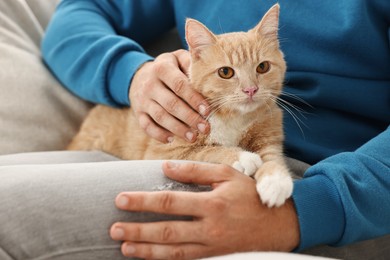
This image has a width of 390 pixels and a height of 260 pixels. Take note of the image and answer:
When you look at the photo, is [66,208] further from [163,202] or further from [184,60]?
[184,60]

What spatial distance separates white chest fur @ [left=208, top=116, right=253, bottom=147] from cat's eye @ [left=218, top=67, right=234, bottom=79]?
130 mm

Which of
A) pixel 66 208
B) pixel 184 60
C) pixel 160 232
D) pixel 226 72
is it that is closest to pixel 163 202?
pixel 160 232

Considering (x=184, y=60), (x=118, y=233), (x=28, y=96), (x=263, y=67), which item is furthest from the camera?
(x=28, y=96)

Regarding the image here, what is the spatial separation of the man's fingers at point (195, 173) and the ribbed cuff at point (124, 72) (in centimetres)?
60

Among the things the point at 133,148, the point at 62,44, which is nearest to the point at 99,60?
the point at 62,44

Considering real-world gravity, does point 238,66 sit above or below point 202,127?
above

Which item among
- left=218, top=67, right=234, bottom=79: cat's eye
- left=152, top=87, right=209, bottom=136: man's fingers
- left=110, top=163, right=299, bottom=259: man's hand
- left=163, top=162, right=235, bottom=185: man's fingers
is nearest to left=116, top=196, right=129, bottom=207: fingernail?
left=110, top=163, right=299, bottom=259: man's hand

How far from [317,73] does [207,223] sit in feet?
2.37

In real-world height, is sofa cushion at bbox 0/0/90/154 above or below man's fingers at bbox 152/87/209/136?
below

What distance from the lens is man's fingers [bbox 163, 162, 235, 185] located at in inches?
40.6

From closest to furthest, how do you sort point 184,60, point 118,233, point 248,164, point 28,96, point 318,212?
point 118,233 → point 318,212 → point 248,164 → point 184,60 → point 28,96

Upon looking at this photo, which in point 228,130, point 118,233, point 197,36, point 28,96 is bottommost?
point 28,96

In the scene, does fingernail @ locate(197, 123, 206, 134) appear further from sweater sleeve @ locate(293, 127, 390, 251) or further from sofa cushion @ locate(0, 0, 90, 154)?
sofa cushion @ locate(0, 0, 90, 154)

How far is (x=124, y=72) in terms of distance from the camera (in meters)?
1.58
